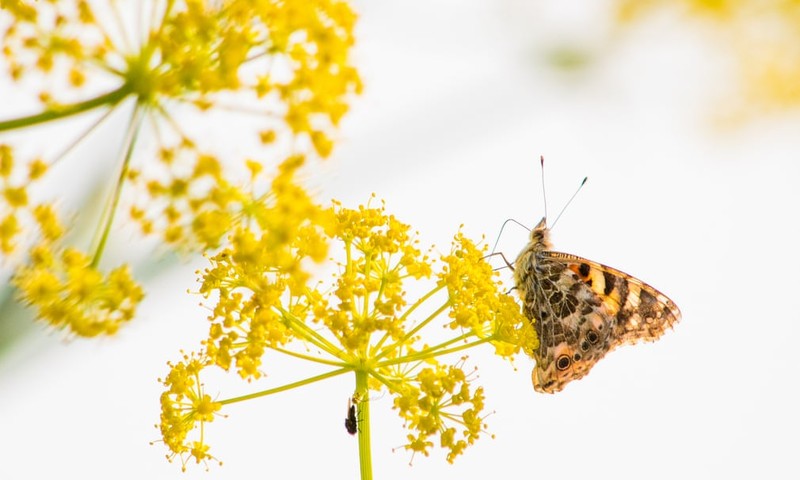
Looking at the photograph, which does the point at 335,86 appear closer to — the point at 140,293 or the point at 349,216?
the point at 140,293

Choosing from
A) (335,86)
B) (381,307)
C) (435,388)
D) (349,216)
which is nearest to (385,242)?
(349,216)

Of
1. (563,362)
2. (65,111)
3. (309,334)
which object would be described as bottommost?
(65,111)

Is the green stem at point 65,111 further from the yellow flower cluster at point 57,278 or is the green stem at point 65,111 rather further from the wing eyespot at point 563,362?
the wing eyespot at point 563,362

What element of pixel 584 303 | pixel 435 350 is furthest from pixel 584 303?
pixel 435 350

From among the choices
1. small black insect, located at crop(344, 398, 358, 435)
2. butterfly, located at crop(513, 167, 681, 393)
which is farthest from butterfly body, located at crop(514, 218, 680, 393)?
small black insect, located at crop(344, 398, 358, 435)

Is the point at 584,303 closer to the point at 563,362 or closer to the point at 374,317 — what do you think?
the point at 563,362

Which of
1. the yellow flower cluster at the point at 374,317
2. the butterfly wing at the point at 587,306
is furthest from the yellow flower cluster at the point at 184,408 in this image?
the butterfly wing at the point at 587,306
